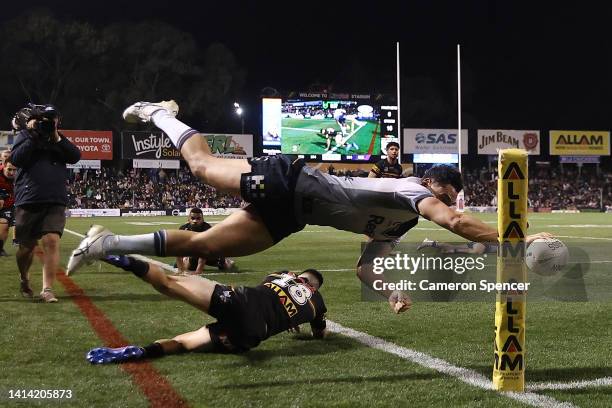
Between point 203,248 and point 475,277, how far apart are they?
625 cm

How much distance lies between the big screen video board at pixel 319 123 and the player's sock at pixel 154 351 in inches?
1477

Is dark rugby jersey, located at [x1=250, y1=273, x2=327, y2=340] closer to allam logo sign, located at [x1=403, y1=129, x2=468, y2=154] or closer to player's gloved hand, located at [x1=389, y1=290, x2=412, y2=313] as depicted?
player's gloved hand, located at [x1=389, y1=290, x2=412, y2=313]

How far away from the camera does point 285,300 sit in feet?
16.0

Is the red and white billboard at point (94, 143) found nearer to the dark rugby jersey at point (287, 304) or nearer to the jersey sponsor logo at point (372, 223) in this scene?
the dark rugby jersey at point (287, 304)

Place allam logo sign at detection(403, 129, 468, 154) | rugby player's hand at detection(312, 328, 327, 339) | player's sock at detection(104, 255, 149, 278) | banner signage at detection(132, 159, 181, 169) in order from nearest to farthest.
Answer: player's sock at detection(104, 255, 149, 278) < rugby player's hand at detection(312, 328, 327, 339) < banner signage at detection(132, 159, 181, 169) < allam logo sign at detection(403, 129, 468, 154)

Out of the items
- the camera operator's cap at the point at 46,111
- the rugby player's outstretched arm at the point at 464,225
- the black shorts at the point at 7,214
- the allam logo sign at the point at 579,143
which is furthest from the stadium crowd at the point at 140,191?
the rugby player's outstretched arm at the point at 464,225

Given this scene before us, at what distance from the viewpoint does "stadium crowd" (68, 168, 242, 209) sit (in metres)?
46.3

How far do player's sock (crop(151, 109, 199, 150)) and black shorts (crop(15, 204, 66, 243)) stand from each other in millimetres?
2205

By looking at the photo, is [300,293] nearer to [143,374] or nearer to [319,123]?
[143,374]

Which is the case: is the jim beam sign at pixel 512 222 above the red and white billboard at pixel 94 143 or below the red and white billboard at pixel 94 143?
below

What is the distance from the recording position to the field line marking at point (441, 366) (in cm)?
350

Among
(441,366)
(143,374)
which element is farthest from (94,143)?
(441,366)

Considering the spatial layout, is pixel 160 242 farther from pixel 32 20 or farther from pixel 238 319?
pixel 32 20

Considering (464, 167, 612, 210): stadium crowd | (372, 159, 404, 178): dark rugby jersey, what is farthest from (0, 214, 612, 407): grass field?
(464, 167, 612, 210): stadium crowd
